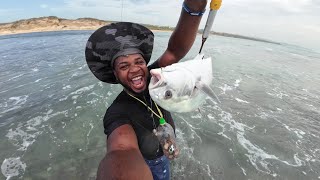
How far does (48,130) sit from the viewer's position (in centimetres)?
848

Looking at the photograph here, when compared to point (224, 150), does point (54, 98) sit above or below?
below

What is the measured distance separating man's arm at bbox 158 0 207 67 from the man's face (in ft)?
1.92

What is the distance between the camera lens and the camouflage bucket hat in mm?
2762

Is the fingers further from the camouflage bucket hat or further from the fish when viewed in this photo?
the camouflage bucket hat

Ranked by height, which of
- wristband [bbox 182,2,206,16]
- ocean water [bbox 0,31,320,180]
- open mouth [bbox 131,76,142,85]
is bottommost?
ocean water [bbox 0,31,320,180]

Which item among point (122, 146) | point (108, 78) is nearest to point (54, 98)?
point (108, 78)

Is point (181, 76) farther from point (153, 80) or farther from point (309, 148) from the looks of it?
point (309, 148)

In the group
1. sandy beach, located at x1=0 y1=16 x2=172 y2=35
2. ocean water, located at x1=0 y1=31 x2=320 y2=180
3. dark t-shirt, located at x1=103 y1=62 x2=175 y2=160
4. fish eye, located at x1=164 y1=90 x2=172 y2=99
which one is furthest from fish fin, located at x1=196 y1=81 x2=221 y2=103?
sandy beach, located at x1=0 y1=16 x2=172 y2=35

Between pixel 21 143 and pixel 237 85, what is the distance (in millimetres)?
10686

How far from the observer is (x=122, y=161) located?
2135 mm

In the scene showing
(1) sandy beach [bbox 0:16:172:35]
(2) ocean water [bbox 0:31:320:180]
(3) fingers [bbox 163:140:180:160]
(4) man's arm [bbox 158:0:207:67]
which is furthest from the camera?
(1) sandy beach [bbox 0:16:172:35]

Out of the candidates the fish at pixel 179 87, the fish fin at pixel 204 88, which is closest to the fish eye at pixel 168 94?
the fish at pixel 179 87

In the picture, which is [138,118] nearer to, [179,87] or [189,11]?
[179,87]

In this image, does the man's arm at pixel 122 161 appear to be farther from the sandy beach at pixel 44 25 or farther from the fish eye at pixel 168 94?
the sandy beach at pixel 44 25
